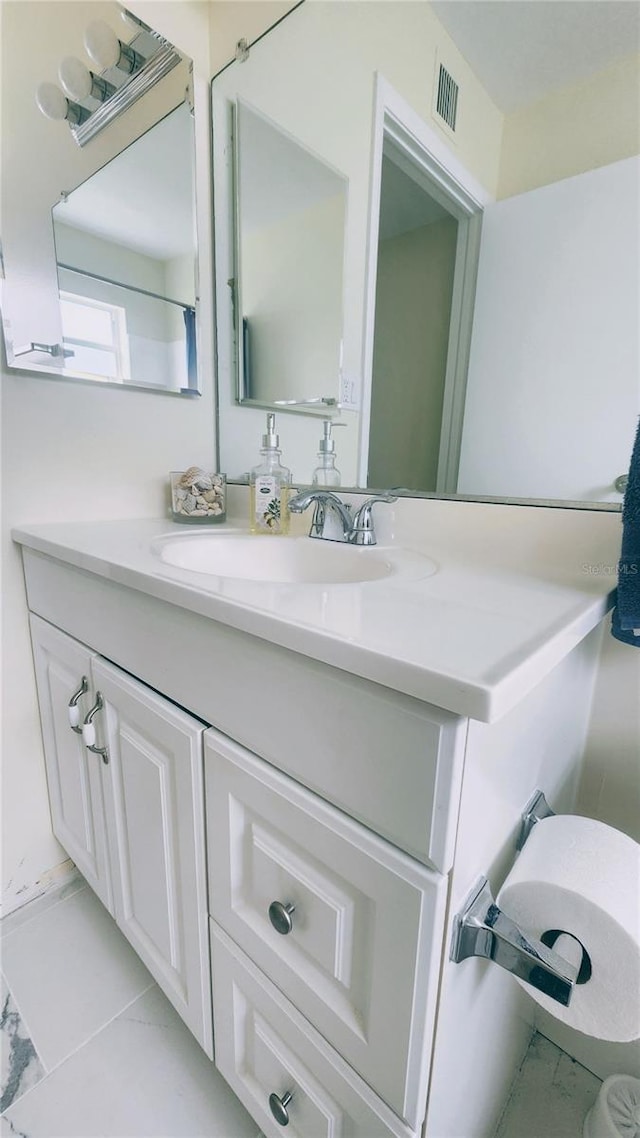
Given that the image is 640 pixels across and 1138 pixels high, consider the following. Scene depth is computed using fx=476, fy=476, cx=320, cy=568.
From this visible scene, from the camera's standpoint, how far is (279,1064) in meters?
0.56

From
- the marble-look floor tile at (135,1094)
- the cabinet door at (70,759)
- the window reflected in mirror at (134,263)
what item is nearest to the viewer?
the marble-look floor tile at (135,1094)

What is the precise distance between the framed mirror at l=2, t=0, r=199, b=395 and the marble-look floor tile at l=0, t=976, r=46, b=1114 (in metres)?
→ 1.19

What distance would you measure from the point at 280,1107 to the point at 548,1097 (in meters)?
0.50

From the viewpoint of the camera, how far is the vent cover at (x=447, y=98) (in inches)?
30.3

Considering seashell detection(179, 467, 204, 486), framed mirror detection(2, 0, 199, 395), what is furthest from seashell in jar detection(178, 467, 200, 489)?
framed mirror detection(2, 0, 199, 395)

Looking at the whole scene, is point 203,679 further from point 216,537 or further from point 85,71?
point 85,71

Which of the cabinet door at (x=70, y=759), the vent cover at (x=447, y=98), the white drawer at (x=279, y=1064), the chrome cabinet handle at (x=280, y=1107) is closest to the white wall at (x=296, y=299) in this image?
the vent cover at (x=447, y=98)

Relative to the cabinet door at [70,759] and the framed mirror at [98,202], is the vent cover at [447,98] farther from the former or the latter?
the cabinet door at [70,759]

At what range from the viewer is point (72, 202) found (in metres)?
0.93

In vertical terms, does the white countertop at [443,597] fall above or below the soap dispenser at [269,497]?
below

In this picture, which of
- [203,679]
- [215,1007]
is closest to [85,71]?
[203,679]

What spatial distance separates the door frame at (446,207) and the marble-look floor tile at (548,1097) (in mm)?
975

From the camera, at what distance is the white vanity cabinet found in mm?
602

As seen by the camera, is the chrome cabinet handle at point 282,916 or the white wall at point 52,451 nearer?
the chrome cabinet handle at point 282,916
